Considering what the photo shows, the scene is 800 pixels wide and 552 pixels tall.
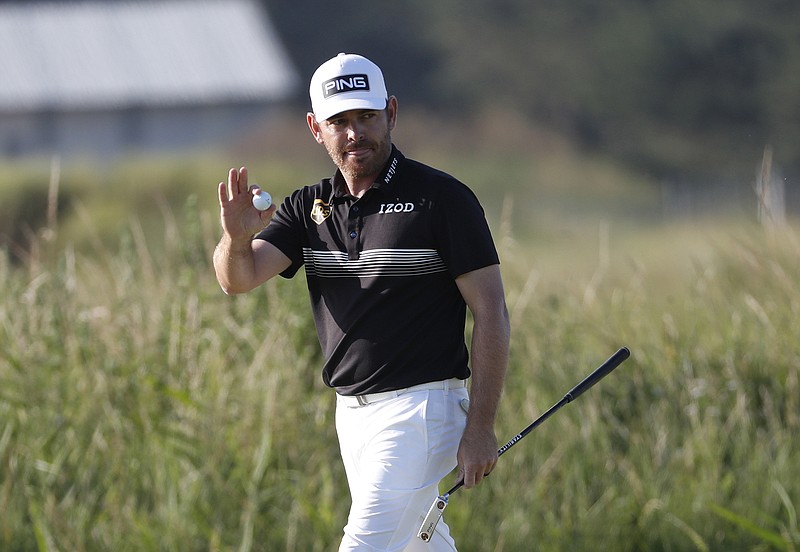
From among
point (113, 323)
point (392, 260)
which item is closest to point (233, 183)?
point (392, 260)

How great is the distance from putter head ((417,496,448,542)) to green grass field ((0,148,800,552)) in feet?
5.17

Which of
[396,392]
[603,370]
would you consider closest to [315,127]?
[396,392]

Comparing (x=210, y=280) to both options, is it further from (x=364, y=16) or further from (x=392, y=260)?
(x=364, y=16)

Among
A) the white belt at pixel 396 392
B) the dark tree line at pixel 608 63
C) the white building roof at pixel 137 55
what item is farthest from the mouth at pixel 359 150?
the white building roof at pixel 137 55

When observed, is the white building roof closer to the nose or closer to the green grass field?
the green grass field

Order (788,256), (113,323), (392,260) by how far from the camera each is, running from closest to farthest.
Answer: (392,260)
(113,323)
(788,256)

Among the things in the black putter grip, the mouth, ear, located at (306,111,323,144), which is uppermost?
ear, located at (306,111,323,144)

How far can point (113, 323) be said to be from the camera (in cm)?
746

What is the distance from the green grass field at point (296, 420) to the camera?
21.5ft

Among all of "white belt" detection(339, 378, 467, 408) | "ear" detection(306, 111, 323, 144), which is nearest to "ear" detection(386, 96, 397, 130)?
"ear" detection(306, 111, 323, 144)

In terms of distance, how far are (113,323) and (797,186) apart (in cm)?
3475

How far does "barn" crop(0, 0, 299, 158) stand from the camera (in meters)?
47.6

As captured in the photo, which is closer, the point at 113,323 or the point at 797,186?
the point at 113,323

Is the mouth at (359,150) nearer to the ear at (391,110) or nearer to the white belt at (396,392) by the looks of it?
the ear at (391,110)
